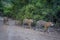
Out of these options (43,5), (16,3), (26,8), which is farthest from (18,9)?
(43,5)

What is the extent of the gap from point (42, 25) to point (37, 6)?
3.05 metres

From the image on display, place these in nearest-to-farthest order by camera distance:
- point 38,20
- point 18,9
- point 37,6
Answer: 1. point 38,20
2. point 37,6
3. point 18,9

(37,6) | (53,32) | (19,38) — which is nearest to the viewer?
(19,38)

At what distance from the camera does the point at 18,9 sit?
21719 millimetres

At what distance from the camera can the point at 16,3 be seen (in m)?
22.1

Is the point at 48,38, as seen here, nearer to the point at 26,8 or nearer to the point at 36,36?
the point at 36,36

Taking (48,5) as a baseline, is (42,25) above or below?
below

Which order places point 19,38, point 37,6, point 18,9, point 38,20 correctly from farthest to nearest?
point 18,9 < point 37,6 < point 38,20 < point 19,38

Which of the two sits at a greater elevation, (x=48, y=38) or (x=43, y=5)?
(x=43, y=5)

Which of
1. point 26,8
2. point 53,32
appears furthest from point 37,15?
point 53,32

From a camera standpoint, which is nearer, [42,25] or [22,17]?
[42,25]

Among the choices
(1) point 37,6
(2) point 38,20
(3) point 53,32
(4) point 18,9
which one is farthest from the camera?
(4) point 18,9

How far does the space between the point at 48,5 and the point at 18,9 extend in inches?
171

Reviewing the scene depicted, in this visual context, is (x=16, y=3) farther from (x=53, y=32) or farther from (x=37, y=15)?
(x=53, y=32)
